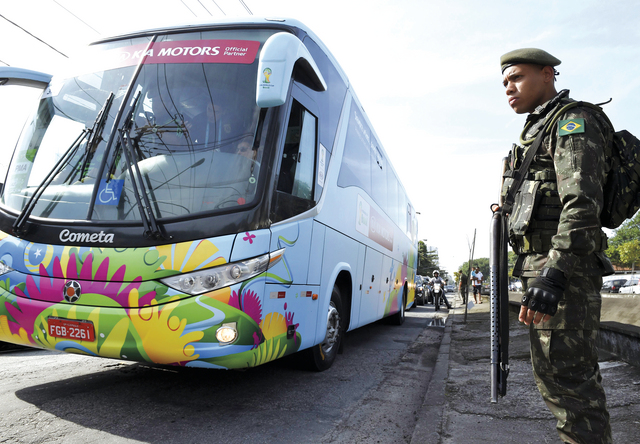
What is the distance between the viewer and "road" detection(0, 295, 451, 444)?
9.95 ft

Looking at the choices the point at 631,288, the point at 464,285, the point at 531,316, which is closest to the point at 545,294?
the point at 531,316

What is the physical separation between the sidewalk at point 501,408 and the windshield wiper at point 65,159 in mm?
3332

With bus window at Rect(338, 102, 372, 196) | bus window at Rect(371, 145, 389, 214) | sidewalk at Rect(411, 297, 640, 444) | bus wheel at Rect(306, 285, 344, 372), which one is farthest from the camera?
bus window at Rect(371, 145, 389, 214)

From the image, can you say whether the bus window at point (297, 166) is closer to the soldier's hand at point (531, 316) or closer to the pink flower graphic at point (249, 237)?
the pink flower graphic at point (249, 237)

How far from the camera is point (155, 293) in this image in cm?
314

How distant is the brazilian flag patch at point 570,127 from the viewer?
86.0 inches

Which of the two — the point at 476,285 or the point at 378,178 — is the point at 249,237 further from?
the point at 476,285

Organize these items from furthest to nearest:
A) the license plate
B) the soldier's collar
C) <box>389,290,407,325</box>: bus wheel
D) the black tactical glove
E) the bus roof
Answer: <box>389,290,407,325</box>: bus wheel
the bus roof
the license plate
the soldier's collar
the black tactical glove

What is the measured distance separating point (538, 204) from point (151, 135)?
2852 mm

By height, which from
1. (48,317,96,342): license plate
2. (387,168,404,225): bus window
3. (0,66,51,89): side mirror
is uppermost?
(387,168,404,225): bus window

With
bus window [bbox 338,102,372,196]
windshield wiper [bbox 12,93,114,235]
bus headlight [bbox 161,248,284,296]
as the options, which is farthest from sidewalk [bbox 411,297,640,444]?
windshield wiper [bbox 12,93,114,235]

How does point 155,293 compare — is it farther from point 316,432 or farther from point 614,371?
point 614,371

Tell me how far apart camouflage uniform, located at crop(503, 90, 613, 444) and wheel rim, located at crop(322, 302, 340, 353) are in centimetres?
297

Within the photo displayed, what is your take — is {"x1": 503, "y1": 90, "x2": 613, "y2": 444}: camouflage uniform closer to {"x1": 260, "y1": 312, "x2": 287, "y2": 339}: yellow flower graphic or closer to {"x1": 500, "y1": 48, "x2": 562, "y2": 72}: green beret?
{"x1": 500, "y1": 48, "x2": 562, "y2": 72}: green beret
